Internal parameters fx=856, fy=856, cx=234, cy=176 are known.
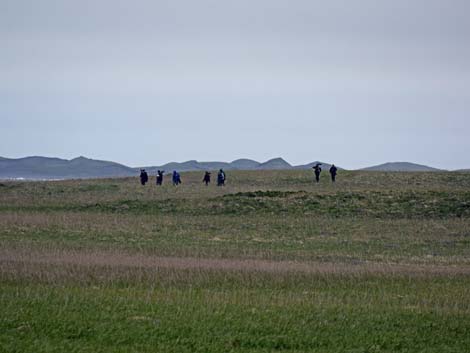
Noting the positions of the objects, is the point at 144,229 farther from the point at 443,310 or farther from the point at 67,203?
the point at 443,310

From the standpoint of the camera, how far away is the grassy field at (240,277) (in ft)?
41.5

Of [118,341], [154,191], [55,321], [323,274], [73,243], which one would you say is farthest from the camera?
[154,191]

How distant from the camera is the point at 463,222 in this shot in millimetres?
37562

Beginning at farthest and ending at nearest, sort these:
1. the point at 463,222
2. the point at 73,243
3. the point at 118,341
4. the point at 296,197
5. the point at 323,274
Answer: the point at 296,197
the point at 463,222
the point at 73,243
the point at 323,274
the point at 118,341

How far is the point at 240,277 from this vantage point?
1944cm

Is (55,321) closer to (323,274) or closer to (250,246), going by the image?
(323,274)

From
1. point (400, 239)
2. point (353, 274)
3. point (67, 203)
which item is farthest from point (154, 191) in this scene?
point (353, 274)

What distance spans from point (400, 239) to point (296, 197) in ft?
48.2

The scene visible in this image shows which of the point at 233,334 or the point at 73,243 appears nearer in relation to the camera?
the point at 233,334

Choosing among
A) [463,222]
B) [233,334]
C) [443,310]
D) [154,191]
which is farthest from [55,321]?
[154,191]

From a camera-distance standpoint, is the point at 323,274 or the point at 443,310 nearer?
the point at 443,310

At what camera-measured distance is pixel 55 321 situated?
42.6 feet

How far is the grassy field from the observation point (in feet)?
41.5

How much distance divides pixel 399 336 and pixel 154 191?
44293 mm
